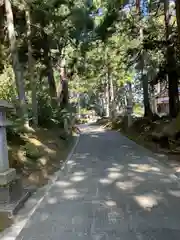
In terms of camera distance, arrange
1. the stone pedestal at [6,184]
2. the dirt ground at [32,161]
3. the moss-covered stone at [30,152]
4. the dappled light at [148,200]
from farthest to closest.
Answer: the moss-covered stone at [30,152], the dirt ground at [32,161], the dappled light at [148,200], the stone pedestal at [6,184]

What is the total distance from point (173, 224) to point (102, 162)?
5.36 m

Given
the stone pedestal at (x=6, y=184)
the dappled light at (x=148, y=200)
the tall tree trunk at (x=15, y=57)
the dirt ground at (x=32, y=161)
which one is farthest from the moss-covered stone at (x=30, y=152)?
the dappled light at (x=148, y=200)

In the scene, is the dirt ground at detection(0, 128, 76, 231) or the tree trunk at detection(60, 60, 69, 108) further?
the tree trunk at detection(60, 60, 69, 108)

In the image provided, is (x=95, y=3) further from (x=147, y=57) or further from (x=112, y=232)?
(x=112, y=232)

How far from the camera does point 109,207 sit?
5.25 m

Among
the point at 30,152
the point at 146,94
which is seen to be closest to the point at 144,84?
the point at 146,94

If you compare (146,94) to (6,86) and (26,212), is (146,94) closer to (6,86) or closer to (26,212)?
(6,86)

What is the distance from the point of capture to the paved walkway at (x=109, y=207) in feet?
13.7

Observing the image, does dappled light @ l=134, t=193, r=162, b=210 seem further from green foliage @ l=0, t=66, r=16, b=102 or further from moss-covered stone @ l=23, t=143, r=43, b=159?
green foliage @ l=0, t=66, r=16, b=102

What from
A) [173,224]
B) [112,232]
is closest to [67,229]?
[112,232]

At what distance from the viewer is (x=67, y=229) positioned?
14.2 ft

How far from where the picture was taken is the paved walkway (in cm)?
418

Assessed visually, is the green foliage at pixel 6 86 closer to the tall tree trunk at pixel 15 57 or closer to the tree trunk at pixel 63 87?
the tall tree trunk at pixel 15 57

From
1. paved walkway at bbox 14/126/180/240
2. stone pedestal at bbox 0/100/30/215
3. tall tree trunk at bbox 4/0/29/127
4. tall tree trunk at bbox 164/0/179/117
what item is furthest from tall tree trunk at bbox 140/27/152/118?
stone pedestal at bbox 0/100/30/215
